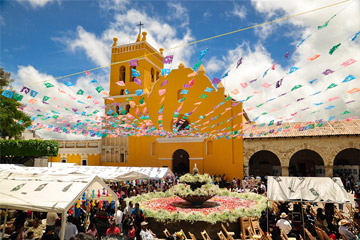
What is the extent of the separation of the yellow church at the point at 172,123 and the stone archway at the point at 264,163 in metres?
4.33

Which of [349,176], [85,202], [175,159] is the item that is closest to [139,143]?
[175,159]

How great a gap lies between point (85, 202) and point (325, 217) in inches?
424

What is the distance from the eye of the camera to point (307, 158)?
91.3 ft

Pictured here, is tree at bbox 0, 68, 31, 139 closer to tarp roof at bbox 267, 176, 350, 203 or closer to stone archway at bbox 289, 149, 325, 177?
tarp roof at bbox 267, 176, 350, 203

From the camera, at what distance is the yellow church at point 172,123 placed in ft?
87.1

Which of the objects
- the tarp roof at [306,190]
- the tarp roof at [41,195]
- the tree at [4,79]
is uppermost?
the tree at [4,79]

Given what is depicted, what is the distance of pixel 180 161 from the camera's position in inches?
1126

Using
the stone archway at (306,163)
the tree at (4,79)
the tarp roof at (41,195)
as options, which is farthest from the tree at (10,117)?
the stone archway at (306,163)

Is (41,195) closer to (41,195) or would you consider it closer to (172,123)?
(41,195)

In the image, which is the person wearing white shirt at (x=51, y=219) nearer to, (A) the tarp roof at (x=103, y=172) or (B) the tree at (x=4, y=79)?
(A) the tarp roof at (x=103, y=172)

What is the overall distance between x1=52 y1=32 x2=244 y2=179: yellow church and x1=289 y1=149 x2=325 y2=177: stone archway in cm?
664

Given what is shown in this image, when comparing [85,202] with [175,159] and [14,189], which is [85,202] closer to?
[14,189]

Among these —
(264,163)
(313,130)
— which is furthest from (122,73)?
(313,130)

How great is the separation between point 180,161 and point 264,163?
29.8ft
